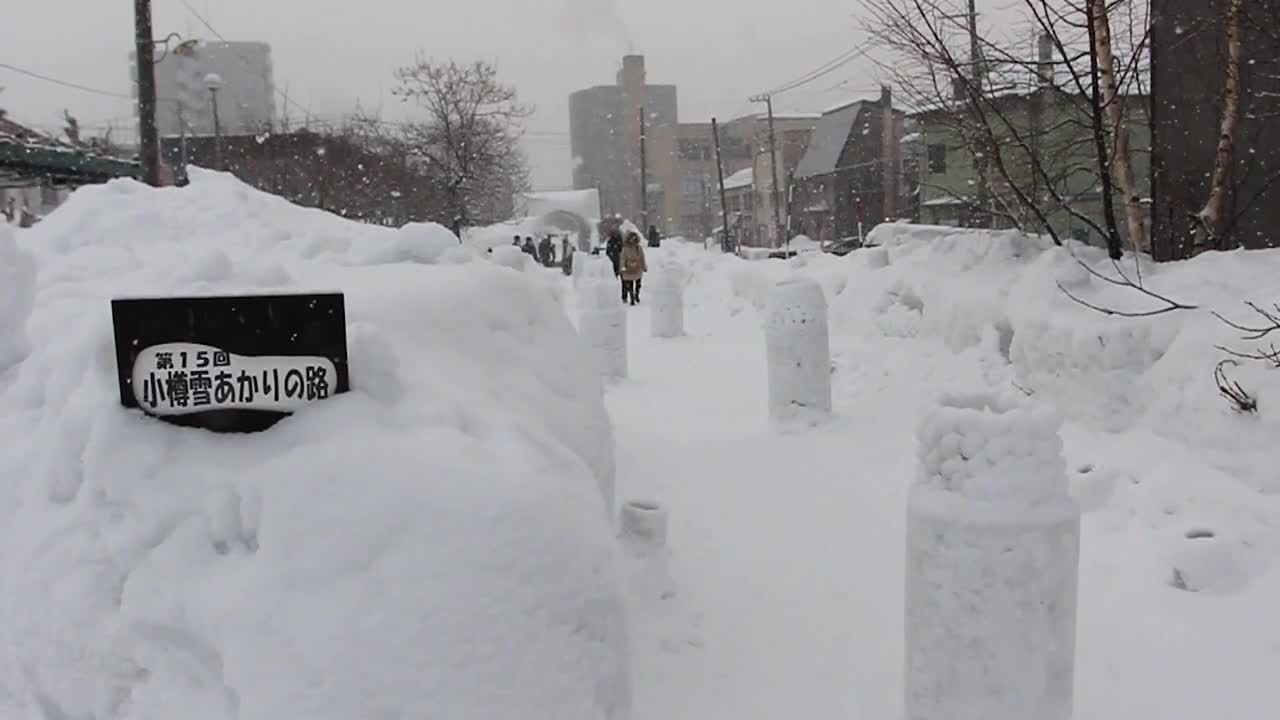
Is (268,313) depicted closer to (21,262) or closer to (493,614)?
(493,614)

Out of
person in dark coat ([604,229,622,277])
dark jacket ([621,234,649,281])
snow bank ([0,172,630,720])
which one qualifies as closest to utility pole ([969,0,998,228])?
snow bank ([0,172,630,720])

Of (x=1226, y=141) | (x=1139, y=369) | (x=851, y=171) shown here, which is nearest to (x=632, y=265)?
(x=1226, y=141)

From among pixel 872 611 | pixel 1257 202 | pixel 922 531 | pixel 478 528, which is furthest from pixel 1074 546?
pixel 1257 202

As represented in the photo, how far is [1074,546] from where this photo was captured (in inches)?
139

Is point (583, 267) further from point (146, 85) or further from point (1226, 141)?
point (1226, 141)

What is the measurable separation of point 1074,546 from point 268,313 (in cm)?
279

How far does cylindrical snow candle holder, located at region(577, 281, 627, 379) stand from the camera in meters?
11.2

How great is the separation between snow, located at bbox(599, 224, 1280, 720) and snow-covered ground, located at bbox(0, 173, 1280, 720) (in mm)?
22

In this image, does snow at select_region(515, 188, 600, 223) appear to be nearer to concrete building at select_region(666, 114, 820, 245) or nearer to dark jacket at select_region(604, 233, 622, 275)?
concrete building at select_region(666, 114, 820, 245)

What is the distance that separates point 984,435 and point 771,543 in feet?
8.23

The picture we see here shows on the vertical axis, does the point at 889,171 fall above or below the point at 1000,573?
above

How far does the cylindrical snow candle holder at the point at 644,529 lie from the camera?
4.97m

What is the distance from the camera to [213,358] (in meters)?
2.73

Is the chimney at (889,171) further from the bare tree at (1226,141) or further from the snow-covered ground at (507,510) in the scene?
the snow-covered ground at (507,510)
